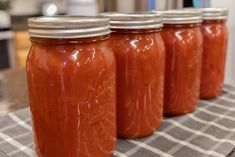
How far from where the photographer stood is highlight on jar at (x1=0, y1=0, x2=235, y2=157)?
0.38 m

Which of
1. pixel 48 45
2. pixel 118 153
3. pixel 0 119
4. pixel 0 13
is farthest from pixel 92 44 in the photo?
pixel 0 13

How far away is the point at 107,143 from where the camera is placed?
448 millimetres

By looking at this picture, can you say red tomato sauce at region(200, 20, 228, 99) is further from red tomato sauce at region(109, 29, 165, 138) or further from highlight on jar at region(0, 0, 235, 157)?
red tomato sauce at region(109, 29, 165, 138)

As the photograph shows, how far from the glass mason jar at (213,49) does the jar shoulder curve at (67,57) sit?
1.12 feet

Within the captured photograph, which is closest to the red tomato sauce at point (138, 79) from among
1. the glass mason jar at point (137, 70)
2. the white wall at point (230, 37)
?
the glass mason jar at point (137, 70)

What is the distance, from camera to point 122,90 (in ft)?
1.63

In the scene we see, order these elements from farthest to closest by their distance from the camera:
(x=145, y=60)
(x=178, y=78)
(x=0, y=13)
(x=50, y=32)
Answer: (x=0, y=13)
(x=178, y=78)
(x=145, y=60)
(x=50, y=32)

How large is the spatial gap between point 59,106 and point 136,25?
0.58 ft

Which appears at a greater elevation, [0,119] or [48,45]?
[48,45]

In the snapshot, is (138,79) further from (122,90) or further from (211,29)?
(211,29)

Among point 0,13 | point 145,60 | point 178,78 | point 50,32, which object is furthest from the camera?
point 0,13

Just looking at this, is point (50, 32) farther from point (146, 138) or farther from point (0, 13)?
point (0, 13)

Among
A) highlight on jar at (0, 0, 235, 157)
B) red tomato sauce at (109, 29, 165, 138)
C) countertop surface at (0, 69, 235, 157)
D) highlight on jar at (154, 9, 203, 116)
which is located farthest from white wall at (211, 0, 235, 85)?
countertop surface at (0, 69, 235, 157)

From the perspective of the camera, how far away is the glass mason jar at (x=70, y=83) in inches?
14.7
